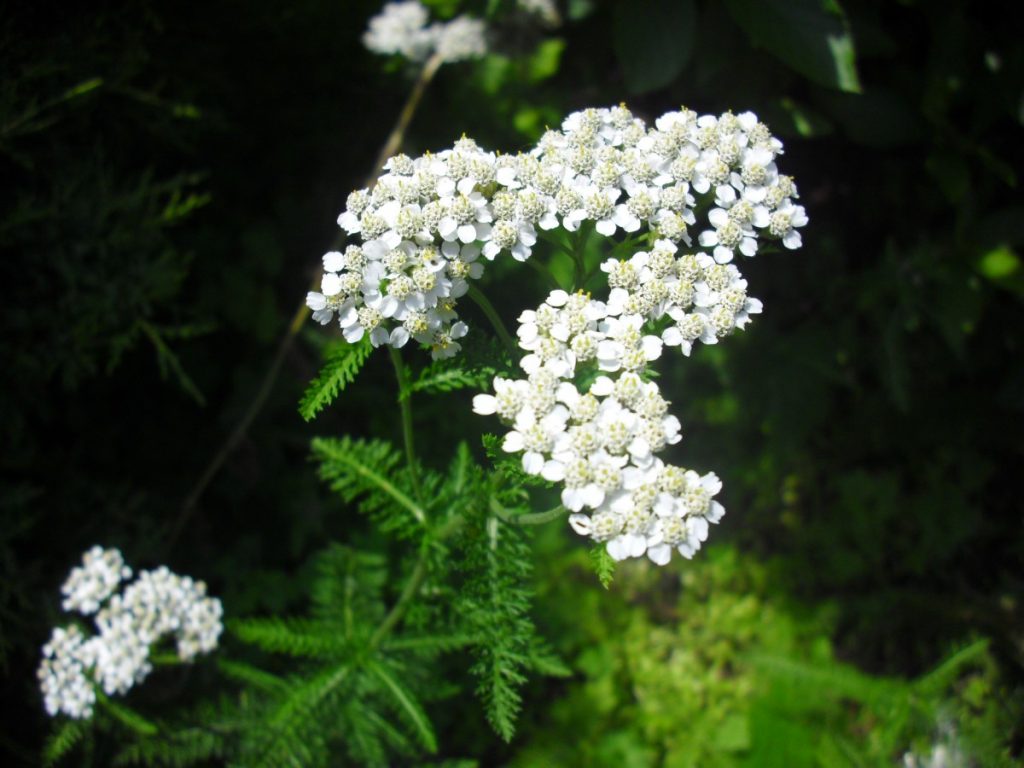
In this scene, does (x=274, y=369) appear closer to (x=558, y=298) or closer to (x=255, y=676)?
(x=255, y=676)

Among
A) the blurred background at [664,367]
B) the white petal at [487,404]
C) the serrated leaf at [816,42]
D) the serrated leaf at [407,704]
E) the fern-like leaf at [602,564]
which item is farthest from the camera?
the blurred background at [664,367]

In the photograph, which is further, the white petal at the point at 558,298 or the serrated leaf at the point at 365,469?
the serrated leaf at the point at 365,469

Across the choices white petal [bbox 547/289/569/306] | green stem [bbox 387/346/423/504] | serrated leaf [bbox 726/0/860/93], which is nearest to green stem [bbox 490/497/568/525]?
green stem [bbox 387/346/423/504]

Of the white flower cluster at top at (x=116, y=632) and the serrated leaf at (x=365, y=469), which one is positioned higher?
the serrated leaf at (x=365, y=469)

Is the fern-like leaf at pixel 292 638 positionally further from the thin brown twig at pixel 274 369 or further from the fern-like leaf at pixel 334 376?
the fern-like leaf at pixel 334 376

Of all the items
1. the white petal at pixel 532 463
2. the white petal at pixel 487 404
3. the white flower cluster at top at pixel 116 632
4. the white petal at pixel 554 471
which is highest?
the white petal at pixel 487 404

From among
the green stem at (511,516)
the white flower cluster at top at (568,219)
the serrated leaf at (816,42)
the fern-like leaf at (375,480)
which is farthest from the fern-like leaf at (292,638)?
the serrated leaf at (816,42)

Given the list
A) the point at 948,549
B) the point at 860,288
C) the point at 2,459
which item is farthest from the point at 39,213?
the point at 948,549
